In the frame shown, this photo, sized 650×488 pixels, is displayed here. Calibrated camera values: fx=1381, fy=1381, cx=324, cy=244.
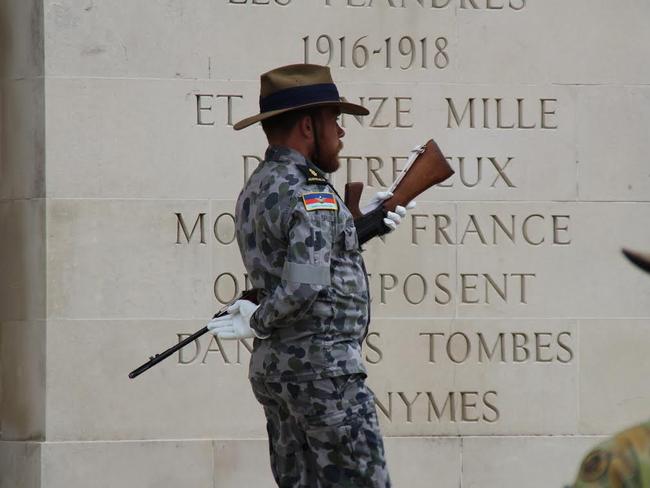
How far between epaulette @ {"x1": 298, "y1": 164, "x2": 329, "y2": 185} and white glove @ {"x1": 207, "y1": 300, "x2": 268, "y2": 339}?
1.73 feet

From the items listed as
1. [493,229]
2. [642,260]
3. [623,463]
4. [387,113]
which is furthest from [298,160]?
[493,229]

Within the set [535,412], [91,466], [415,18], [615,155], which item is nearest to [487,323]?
[535,412]

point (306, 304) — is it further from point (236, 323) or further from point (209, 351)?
point (209, 351)

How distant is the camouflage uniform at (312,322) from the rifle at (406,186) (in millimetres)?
376

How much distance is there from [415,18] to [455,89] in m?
0.50

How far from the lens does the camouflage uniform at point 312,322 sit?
5.10 m

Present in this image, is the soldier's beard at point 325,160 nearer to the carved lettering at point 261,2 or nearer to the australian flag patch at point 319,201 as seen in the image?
the australian flag patch at point 319,201

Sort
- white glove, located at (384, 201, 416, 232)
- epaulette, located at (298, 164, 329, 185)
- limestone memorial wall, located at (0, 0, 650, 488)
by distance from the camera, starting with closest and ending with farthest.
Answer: epaulette, located at (298, 164, 329, 185), white glove, located at (384, 201, 416, 232), limestone memorial wall, located at (0, 0, 650, 488)

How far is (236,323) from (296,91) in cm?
94

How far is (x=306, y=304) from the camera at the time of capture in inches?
200

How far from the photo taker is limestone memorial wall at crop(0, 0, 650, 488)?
8.12m

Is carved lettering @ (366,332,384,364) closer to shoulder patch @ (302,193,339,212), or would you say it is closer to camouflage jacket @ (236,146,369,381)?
camouflage jacket @ (236,146,369,381)

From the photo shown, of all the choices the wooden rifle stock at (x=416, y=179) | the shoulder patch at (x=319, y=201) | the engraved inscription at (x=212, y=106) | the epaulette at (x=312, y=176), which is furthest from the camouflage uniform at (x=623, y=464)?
the engraved inscription at (x=212, y=106)

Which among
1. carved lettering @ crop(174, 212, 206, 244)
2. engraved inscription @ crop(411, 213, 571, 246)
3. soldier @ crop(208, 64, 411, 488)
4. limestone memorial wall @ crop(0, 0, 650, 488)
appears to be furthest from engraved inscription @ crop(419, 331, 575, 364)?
soldier @ crop(208, 64, 411, 488)
